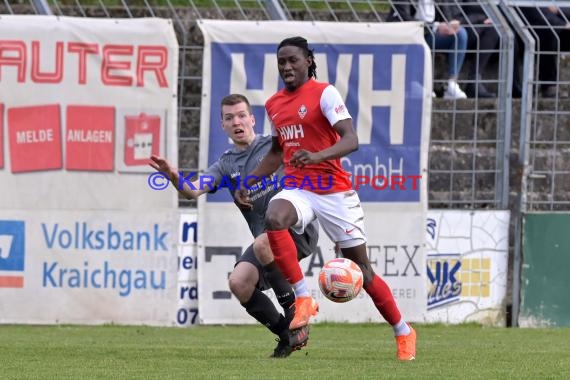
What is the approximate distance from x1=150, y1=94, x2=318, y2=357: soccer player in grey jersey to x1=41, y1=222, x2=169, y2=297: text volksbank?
371 cm

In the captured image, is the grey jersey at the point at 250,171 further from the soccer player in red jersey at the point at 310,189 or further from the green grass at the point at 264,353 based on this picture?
the green grass at the point at 264,353

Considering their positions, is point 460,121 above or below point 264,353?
above

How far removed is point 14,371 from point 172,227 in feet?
18.4

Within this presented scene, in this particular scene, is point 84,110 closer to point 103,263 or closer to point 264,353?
point 103,263

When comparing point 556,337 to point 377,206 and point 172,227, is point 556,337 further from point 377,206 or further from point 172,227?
point 172,227

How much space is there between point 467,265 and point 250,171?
491cm

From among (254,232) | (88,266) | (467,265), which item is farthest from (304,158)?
(467,265)

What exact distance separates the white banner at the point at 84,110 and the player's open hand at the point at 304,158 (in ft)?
17.0

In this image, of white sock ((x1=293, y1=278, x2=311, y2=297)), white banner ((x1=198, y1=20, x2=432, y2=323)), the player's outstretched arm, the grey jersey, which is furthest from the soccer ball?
white banner ((x1=198, y1=20, x2=432, y2=323))

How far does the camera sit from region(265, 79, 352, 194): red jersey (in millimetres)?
9148

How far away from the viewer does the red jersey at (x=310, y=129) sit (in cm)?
915

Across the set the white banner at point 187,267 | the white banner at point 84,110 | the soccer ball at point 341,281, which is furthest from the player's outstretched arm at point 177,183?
the white banner at point 187,267

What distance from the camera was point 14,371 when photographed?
27.2ft

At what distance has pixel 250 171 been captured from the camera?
10055mm
